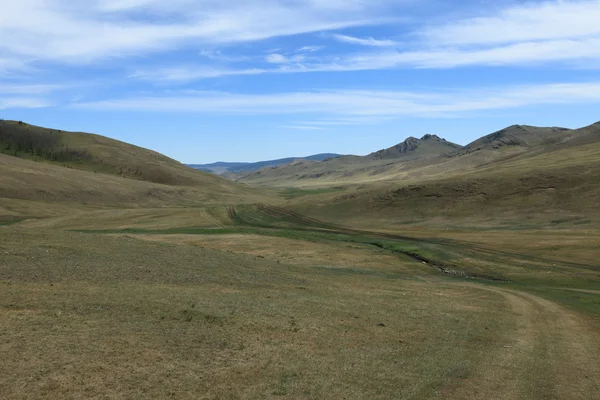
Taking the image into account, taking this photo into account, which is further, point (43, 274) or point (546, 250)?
point (546, 250)

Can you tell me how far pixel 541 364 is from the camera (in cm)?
2106

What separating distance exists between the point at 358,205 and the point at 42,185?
87.4 meters

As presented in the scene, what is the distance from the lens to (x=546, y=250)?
6825 cm

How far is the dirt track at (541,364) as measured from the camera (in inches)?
697

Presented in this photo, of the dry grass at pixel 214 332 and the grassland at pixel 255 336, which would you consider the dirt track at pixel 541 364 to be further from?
the dry grass at pixel 214 332

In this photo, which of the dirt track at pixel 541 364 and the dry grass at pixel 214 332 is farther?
the dirt track at pixel 541 364

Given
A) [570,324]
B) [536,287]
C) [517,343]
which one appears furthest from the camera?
[536,287]

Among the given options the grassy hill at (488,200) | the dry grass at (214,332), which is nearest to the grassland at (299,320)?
the dry grass at (214,332)

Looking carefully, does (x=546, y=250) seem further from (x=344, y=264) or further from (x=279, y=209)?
(x=279, y=209)

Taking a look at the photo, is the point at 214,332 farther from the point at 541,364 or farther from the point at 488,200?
the point at 488,200

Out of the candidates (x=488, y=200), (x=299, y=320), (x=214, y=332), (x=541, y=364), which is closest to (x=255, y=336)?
(x=214, y=332)

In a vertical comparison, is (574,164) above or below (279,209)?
above

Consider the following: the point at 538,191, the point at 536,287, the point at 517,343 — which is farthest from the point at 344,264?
the point at 538,191

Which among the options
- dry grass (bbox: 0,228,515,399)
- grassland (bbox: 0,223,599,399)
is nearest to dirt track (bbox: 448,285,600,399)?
grassland (bbox: 0,223,599,399)
